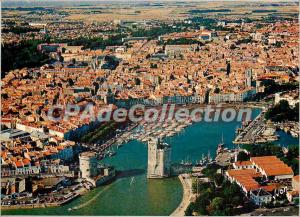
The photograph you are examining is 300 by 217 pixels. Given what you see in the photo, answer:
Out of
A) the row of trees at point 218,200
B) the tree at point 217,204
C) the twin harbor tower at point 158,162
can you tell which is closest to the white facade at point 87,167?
the twin harbor tower at point 158,162

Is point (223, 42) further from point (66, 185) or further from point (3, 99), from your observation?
point (66, 185)

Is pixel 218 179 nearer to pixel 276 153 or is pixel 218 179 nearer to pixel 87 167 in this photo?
pixel 276 153

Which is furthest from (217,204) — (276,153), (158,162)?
(276,153)

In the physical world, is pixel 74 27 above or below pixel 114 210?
above

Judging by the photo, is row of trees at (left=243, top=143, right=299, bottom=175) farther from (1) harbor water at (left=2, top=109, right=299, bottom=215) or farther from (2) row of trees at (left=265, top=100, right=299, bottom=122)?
(2) row of trees at (left=265, top=100, right=299, bottom=122)

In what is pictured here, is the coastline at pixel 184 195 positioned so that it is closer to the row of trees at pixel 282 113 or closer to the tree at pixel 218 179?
the tree at pixel 218 179

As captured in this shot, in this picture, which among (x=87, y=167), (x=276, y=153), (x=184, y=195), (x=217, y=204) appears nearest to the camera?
(x=217, y=204)

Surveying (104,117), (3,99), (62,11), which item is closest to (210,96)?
(104,117)
